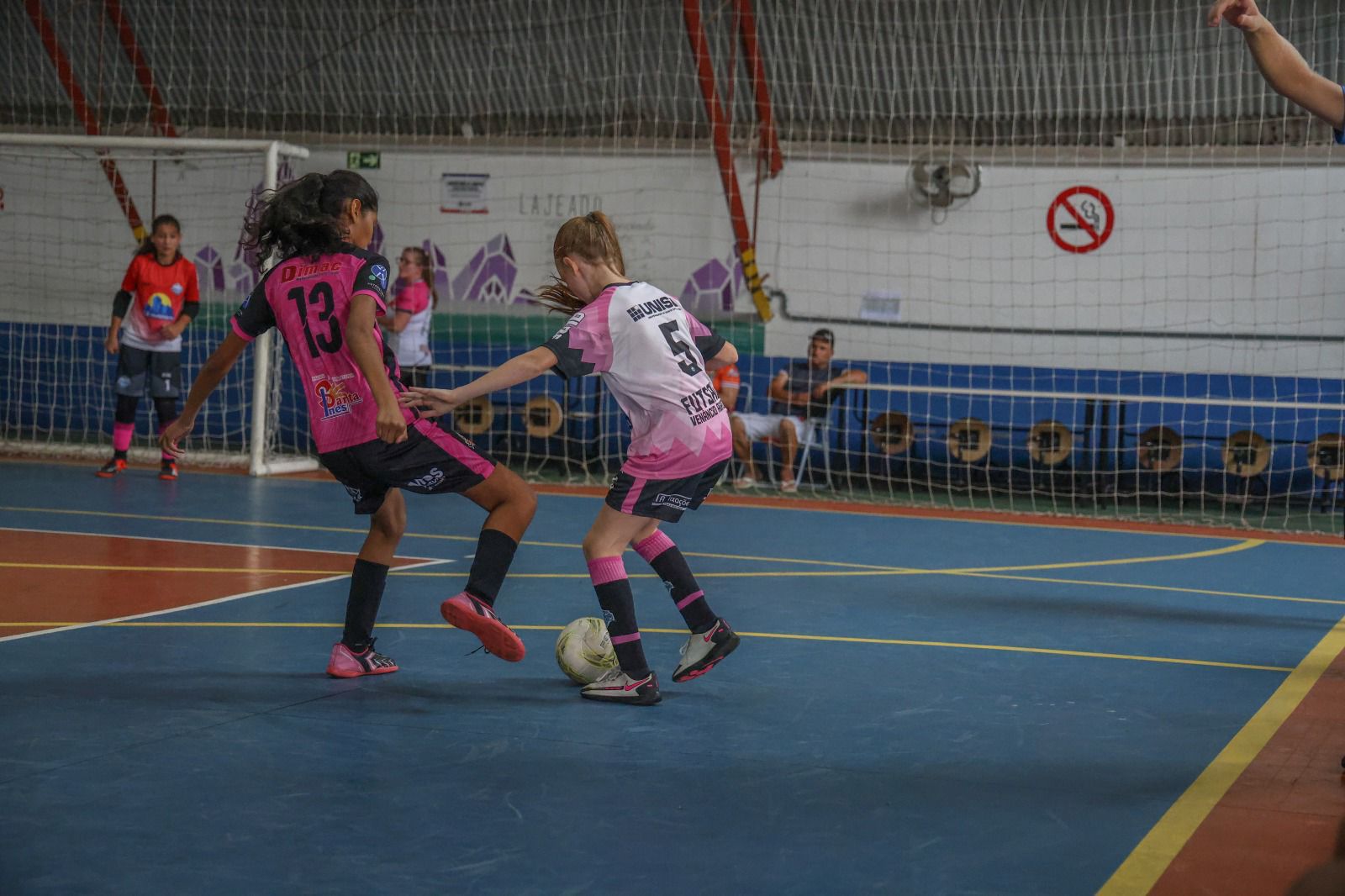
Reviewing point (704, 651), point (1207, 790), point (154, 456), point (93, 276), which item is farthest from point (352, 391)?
point (93, 276)

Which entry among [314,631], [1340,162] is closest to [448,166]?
[1340,162]

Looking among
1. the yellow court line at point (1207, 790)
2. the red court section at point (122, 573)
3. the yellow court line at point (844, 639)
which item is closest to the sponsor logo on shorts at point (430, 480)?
the yellow court line at point (844, 639)

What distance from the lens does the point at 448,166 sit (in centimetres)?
1451

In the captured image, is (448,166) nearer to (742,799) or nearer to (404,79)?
(404,79)

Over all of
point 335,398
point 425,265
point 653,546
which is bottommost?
point 653,546

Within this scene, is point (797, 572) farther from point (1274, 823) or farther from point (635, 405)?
point (1274, 823)

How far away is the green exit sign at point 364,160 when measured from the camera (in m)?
A: 14.6

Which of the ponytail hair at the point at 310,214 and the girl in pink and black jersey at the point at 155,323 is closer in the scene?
the ponytail hair at the point at 310,214

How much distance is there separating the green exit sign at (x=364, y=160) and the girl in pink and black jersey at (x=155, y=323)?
3.89 meters

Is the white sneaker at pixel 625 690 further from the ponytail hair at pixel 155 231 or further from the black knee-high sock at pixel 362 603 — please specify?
the ponytail hair at pixel 155 231

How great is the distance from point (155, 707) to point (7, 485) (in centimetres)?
666

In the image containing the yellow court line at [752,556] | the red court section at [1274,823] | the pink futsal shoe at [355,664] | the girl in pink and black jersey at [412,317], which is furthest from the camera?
the girl in pink and black jersey at [412,317]

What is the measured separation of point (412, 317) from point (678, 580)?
7458 millimetres

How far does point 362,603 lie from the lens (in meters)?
4.85
